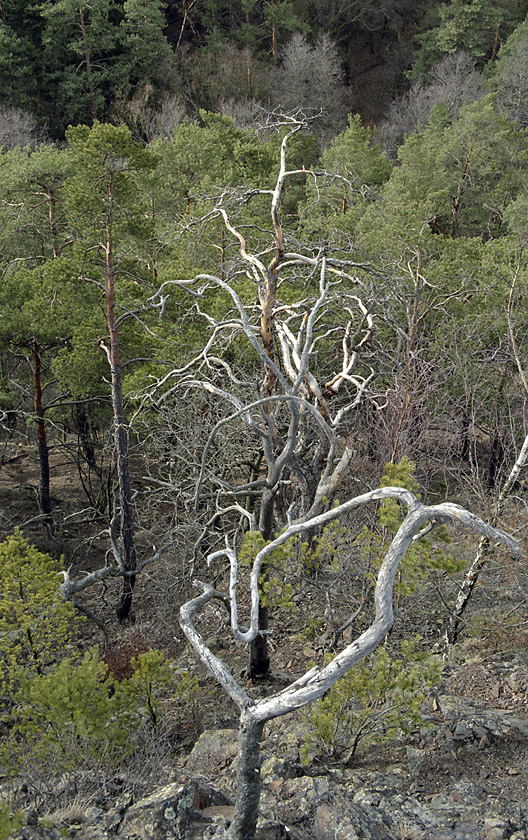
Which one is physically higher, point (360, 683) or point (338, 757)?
point (360, 683)

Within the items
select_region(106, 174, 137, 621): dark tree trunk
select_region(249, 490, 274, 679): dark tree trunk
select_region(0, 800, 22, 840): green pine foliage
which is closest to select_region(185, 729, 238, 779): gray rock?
select_region(249, 490, 274, 679): dark tree trunk

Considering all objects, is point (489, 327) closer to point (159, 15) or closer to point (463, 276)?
point (463, 276)

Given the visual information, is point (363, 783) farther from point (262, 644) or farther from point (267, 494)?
point (267, 494)

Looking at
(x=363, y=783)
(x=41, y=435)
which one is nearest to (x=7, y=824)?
(x=363, y=783)

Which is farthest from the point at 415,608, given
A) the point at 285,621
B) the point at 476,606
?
the point at 285,621

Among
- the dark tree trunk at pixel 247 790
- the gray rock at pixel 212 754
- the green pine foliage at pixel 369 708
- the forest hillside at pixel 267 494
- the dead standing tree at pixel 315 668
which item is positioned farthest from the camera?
the gray rock at pixel 212 754

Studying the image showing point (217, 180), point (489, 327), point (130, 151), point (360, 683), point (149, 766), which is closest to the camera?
point (360, 683)

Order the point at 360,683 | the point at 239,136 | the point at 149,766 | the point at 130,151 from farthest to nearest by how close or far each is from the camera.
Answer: the point at 239,136 → the point at 130,151 → the point at 149,766 → the point at 360,683

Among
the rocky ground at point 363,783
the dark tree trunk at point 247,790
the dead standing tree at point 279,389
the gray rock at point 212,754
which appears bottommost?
the gray rock at point 212,754

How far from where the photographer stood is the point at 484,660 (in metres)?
8.59

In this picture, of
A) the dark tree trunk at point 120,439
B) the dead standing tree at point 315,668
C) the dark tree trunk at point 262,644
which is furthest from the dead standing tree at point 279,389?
the dark tree trunk at point 120,439

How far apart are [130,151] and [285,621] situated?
7767 millimetres

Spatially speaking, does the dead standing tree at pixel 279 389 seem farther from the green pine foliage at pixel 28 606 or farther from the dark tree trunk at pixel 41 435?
the dark tree trunk at pixel 41 435

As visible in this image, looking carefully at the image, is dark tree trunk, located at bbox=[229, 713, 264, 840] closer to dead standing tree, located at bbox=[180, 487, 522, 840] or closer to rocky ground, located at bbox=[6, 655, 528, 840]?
dead standing tree, located at bbox=[180, 487, 522, 840]
